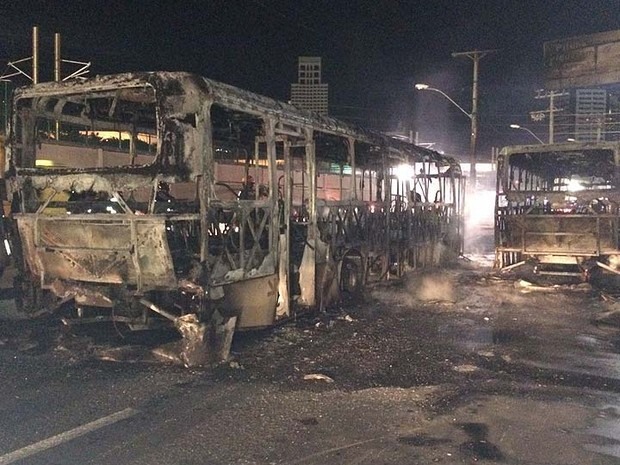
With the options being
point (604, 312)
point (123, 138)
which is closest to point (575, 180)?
point (604, 312)

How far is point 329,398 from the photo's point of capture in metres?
5.26

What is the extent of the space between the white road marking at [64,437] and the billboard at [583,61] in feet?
54.7

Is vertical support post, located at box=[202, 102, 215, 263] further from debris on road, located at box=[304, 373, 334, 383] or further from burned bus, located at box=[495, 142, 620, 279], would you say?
burned bus, located at box=[495, 142, 620, 279]

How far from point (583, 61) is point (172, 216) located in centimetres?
1622

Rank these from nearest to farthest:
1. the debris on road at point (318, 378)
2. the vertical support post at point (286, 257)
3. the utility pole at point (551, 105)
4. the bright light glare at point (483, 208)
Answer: the debris on road at point (318, 378)
the vertical support post at point (286, 257)
the utility pole at point (551, 105)
the bright light glare at point (483, 208)

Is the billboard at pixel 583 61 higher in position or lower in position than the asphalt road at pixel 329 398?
higher

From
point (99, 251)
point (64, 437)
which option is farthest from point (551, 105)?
point (64, 437)

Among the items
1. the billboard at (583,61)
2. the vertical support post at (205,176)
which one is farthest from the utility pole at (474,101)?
the vertical support post at (205,176)

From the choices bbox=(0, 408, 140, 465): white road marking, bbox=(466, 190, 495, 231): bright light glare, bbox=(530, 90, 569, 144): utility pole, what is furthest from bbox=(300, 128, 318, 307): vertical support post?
bbox=(530, 90, 569, 144): utility pole

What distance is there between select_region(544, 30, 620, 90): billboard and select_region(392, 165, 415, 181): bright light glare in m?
7.92

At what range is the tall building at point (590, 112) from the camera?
36906 mm

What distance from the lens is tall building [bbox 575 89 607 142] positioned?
121 ft

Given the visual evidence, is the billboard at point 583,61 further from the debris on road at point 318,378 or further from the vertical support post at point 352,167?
the debris on road at point 318,378

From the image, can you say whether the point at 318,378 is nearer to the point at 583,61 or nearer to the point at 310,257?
A: the point at 310,257
